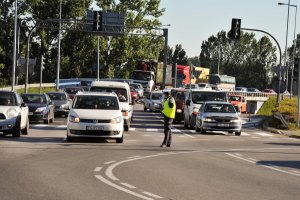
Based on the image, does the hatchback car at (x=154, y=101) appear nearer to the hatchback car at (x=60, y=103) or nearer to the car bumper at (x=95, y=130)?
the hatchback car at (x=60, y=103)

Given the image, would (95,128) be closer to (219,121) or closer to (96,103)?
(96,103)

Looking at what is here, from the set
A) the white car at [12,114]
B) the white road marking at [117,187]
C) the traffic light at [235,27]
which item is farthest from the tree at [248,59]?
the white road marking at [117,187]

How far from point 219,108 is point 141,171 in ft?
58.0

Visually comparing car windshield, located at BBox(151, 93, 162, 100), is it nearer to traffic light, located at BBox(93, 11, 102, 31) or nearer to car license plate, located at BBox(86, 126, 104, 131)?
traffic light, located at BBox(93, 11, 102, 31)

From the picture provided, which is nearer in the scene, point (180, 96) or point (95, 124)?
point (95, 124)

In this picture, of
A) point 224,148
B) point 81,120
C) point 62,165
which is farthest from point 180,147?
point 62,165

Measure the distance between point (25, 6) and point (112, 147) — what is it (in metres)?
76.6

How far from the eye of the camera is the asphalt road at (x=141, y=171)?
441 inches

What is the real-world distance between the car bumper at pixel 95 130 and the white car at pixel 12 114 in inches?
86.6

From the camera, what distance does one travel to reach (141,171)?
14484 mm

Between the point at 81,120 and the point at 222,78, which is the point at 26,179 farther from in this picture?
the point at 222,78

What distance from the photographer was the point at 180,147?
882 inches

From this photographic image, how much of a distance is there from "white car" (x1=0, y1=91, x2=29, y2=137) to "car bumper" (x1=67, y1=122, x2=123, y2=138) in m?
2.20

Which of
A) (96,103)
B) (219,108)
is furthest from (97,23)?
(96,103)
